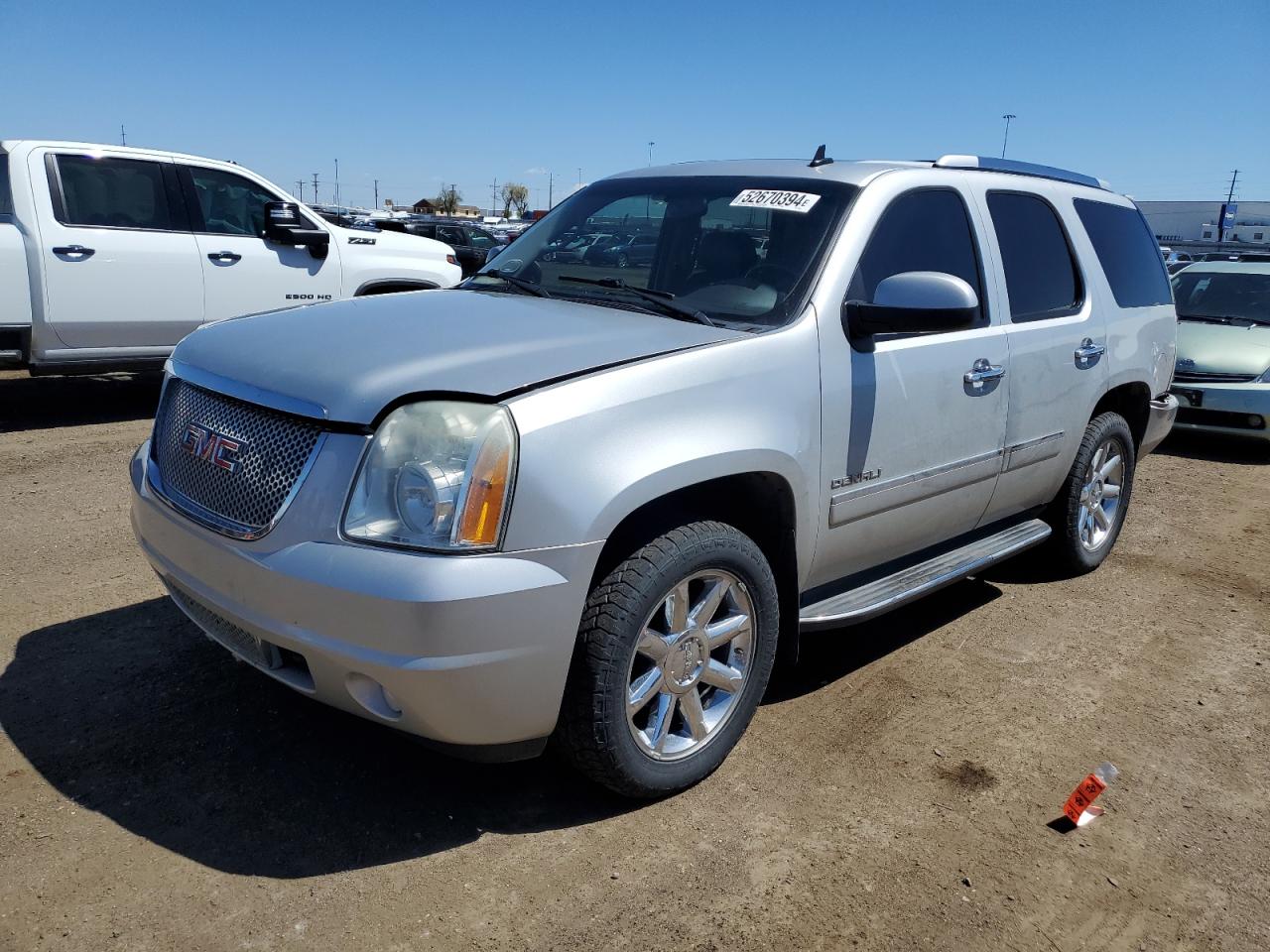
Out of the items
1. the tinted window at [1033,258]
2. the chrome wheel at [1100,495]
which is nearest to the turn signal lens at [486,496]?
the tinted window at [1033,258]

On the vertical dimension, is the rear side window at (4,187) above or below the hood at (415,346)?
above

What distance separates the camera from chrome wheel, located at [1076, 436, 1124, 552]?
4996 mm

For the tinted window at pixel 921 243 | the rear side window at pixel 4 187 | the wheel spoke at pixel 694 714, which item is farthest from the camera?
the rear side window at pixel 4 187

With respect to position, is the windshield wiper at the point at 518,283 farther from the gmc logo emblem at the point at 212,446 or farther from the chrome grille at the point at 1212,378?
the chrome grille at the point at 1212,378

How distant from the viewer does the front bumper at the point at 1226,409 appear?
27.4 ft

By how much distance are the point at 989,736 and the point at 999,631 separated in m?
1.04

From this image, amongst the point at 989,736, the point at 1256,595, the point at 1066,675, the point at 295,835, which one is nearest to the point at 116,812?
the point at 295,835

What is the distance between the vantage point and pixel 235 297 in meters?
8.05

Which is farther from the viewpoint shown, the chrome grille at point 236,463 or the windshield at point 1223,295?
the windshield at point 1223,295

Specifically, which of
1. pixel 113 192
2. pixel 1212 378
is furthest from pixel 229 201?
pixel 1212 378

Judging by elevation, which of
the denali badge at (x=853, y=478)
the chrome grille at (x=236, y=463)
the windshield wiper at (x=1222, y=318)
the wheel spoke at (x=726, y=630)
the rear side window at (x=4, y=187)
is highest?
the rear side window at (x=4, y=187)

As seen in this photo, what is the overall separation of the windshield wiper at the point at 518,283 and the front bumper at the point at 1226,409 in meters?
6.73

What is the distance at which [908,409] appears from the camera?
3543 mm

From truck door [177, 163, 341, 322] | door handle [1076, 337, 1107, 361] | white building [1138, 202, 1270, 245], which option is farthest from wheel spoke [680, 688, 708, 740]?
white building [1138, 202, 1270, 245]
